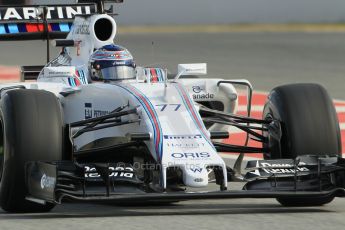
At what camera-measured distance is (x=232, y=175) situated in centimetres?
833

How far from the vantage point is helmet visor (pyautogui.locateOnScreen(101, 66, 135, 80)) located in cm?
975

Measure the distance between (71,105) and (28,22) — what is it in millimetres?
3341

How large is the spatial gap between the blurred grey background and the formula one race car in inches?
1142

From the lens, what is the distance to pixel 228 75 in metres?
22.0

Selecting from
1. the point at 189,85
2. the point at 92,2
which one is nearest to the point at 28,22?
the point at 92,2

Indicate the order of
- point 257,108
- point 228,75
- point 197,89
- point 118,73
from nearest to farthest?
1. point 118,73
2. point 197,89
3. point 257,108
4. point 228,75

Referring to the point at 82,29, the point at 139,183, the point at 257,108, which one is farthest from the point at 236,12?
the point at 139,183

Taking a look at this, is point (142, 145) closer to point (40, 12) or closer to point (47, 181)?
point (47, 181)

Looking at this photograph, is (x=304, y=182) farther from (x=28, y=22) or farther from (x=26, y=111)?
(x=28, y=22)

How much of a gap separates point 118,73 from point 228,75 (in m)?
12.4

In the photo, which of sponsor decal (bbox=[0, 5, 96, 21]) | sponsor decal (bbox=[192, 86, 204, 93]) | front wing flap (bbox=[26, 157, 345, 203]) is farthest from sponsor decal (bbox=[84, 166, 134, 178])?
sponsor decal (bbox=[0, 5, 96, 21])

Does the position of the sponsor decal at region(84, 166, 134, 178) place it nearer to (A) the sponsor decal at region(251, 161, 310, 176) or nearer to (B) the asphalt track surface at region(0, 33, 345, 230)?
(B) the asphalt track surface at region(0, 33, 345, 230)

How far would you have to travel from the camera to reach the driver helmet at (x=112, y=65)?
977cm

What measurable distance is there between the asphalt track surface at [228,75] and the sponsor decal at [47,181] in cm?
22
